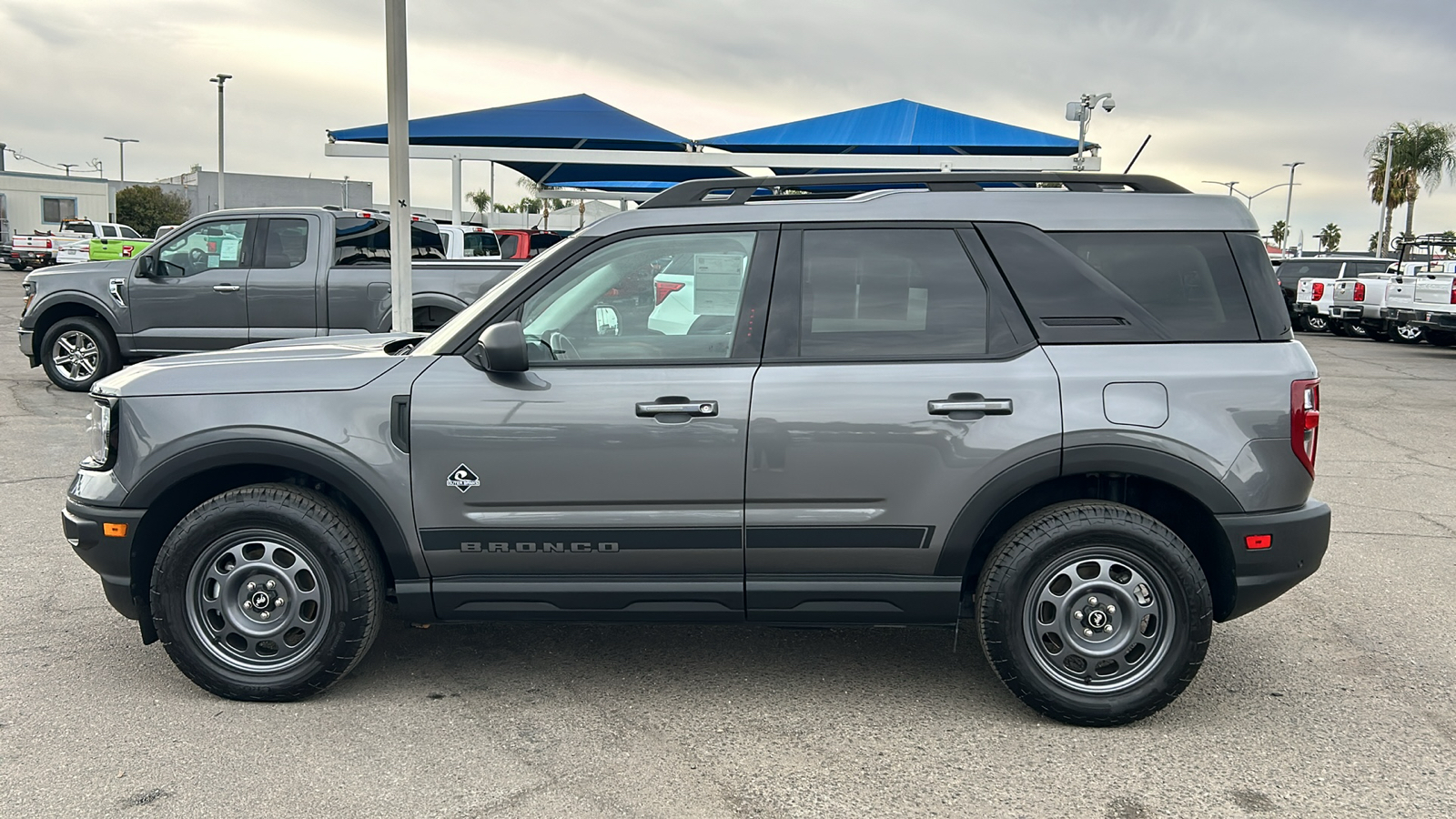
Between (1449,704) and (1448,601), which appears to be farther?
(1448,601)

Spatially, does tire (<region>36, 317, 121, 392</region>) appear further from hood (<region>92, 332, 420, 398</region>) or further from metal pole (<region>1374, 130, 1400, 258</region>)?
metal pole (<region>1374, 130, 1400, 258</region>)

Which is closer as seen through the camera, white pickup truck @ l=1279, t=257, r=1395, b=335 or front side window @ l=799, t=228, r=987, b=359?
front side window @ l=799, t=228, r=987, b=359

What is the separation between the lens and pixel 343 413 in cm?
391

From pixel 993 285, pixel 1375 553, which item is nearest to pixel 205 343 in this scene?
pixel 993 285

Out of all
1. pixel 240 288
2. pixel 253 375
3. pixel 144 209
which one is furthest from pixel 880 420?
pixel 144 209

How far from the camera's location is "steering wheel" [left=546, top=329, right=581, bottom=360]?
3975mm

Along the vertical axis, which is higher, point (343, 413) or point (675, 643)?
point (343, 413)

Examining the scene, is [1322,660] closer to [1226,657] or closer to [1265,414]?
[1226,657]

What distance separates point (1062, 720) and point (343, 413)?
268 centimetres

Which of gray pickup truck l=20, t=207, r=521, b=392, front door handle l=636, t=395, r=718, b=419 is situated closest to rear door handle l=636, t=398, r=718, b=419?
front door handle l=636, t=395, r=718, b=419

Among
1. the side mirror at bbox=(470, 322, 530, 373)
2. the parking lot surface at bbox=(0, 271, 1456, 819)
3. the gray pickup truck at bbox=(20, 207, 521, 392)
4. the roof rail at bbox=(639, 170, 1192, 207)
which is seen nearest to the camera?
the parking lot surface at bbox=(0, 271, 1456, 819)

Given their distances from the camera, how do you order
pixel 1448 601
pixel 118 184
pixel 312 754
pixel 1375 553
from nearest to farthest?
1. pixel 312 754
2. pixel 1448 601
3. pixel 1375 553
4. pixel 118 184

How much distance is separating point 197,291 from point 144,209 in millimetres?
66223

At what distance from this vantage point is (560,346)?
13.1 ft
